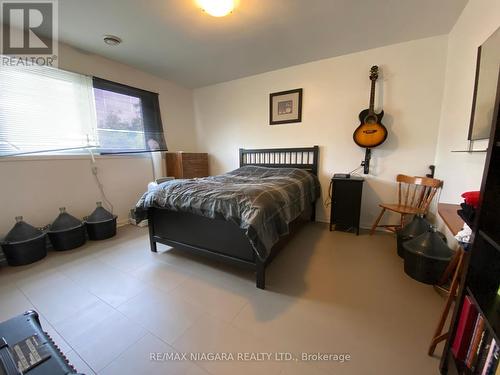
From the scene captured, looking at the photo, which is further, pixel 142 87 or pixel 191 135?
pixel 191 135

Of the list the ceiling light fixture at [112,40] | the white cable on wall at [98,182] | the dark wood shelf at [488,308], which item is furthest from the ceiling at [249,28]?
the dark wood shelf at [488,308]

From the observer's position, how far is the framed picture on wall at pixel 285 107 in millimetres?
3152

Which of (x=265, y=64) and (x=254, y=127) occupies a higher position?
Result: (x=265, y=64)

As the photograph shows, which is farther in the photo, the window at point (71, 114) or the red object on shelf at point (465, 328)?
the window at point (71, 114)

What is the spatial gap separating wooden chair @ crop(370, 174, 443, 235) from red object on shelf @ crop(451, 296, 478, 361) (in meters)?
1.58

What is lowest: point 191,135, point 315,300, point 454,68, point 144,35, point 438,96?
point 315,300

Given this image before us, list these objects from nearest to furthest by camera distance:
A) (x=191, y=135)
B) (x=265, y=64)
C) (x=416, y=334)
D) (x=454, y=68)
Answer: (x=416, y=334) → (x=454, y=68) → (x=265, y=64) → (x=191, y=135)

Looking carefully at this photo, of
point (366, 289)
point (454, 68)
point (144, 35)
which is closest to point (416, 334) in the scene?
point (366, 289)

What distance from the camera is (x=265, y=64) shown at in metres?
3.04

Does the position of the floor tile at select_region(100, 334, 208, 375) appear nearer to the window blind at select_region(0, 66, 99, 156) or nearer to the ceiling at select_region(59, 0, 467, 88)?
the window blind at select_region(0, 66, 99, 156)

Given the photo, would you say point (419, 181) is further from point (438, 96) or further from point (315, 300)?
point (315, 300)

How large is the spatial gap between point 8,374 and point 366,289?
6.52ft

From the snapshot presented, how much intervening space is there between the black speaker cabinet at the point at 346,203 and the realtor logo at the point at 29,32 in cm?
344

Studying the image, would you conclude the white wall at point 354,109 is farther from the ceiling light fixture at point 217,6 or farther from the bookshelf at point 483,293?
the bookshelf at point 483,293
